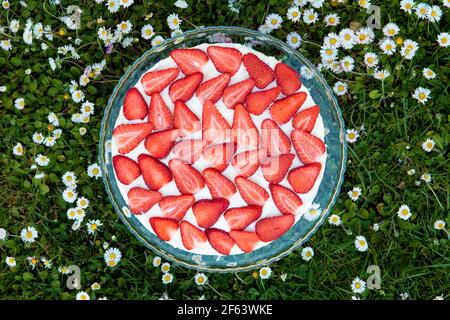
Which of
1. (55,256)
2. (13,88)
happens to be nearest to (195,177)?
(55,256)

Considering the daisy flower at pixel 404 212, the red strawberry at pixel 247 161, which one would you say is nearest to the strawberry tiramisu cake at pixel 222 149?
the red strawberry at pixel 247 161

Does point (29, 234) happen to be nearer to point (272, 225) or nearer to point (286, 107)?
point (272, 225)

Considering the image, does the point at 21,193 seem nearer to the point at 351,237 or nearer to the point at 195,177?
the point at 195,177

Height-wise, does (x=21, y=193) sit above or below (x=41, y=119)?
below

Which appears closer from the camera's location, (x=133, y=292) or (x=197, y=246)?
(x=197, y=246)

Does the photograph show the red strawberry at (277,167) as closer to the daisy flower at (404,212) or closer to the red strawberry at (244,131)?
the red strawberry at (244,131)

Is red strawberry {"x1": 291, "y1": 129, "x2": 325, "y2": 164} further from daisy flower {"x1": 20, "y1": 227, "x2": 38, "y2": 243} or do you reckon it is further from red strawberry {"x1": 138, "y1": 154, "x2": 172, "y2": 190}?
daisy flower {"x1": 20, "y1": 227, "x2": 38, "y2": 243}

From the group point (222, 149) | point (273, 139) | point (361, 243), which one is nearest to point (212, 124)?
point (222, 149)
